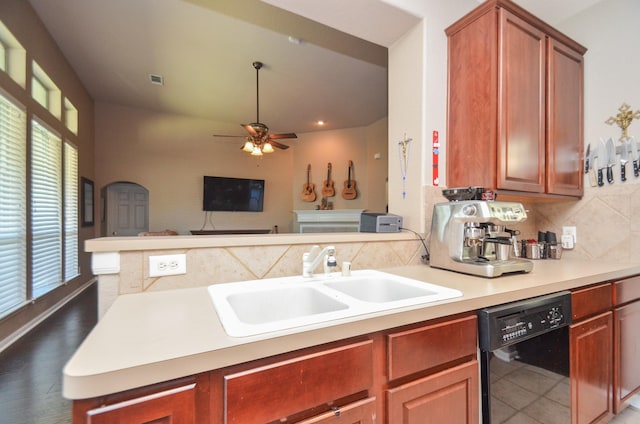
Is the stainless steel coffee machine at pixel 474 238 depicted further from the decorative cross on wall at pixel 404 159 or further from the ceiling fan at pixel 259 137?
the ceiling fan at pixel 259 137

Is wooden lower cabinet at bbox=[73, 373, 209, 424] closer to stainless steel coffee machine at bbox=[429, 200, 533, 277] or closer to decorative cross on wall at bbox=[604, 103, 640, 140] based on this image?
stainless steel coffee machine at bbox=[429, 200, 533, 277]

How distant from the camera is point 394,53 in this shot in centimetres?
195

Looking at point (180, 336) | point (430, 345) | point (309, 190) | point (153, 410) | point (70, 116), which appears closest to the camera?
point (153, 410)

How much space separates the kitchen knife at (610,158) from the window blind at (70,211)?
19.0 ft

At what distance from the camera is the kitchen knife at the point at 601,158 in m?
1.89

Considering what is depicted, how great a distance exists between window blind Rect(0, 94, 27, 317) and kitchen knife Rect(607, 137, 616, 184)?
4.81 metres

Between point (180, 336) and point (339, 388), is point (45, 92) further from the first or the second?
point (339, 388)

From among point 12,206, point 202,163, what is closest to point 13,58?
point 12,206

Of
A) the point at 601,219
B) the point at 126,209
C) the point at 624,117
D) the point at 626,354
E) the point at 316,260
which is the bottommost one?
the point at 626,354

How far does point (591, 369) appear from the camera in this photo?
52.1 inches

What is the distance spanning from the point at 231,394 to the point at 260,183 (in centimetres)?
611

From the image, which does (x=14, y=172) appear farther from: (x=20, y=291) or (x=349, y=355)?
(x=349, y=355)

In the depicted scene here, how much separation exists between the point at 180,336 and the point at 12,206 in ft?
11.2

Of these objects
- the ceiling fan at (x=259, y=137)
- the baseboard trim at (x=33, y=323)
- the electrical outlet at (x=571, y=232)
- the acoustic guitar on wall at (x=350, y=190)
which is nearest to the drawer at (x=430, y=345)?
the electrical outlet at (x=571, y=232)
